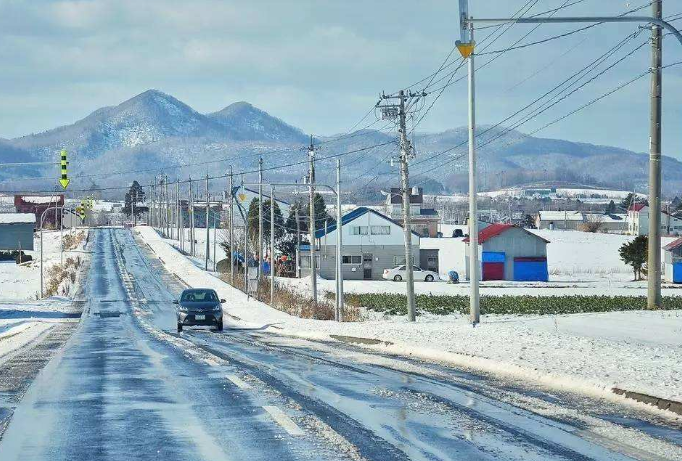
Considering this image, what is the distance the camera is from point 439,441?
9.74 meters

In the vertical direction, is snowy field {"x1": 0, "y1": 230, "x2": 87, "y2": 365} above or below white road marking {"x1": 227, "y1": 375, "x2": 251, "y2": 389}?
below

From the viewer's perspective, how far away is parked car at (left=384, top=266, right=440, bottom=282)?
91.6 meters

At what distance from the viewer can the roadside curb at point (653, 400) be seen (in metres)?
12.2

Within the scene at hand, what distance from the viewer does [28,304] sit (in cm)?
6731

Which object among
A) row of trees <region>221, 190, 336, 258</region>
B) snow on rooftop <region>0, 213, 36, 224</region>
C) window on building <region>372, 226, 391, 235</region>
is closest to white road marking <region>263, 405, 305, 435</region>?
window on building <region>372, 226, 391, 235</region>

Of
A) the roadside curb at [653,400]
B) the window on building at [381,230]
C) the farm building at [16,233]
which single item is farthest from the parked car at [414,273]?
the roadside curb at [653,400]

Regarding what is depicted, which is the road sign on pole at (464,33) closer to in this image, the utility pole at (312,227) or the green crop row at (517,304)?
the green crop row at (517,304)

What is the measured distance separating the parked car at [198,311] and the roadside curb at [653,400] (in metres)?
27.4

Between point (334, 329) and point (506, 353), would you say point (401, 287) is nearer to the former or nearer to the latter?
point (334, 329)

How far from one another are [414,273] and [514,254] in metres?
10.2

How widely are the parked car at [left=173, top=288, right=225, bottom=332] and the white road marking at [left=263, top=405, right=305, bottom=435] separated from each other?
27.5 m

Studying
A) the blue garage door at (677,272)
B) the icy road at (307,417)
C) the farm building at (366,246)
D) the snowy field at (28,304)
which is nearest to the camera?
the icy road at (307,417)

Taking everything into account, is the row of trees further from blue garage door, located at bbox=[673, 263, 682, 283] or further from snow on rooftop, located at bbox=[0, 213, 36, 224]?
blue garage door, located at bbox=[673, 263, 682, 283]

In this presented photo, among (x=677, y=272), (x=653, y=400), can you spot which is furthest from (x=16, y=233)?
(x=653, y=400)
